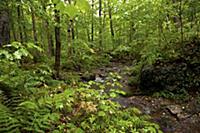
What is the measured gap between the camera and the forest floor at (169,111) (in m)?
5.94

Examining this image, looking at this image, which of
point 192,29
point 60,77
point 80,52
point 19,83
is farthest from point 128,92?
point 19,83

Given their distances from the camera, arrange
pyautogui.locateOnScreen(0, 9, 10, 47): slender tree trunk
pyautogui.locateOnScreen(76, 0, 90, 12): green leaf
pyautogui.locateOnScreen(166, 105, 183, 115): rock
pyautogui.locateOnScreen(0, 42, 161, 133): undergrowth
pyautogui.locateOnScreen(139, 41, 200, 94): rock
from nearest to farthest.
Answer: pyautogui.locateOnScreen(76, 0, 90, 12): green leaf, pyautogui.locateOnScreen(0, 42, 161, 133): undergrowth, pyautogui.locateOnScreen(0, 9, 10, 47): slender tree trunk, pyautogui.locateOnScreen(166, 105, 183, 115): rock, pyautogui.locateOnScreen(139, 41, 200, 94): rock

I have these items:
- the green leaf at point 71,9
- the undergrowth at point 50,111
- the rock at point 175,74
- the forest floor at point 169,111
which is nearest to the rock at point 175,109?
the forest floor at point 169,111

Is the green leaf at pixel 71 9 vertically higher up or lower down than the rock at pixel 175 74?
higher up

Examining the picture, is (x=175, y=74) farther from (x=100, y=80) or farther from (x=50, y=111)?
(x=50, y=111)

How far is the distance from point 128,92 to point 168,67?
5.08 ft

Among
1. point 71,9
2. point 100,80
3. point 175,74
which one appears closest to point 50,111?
point 71,9

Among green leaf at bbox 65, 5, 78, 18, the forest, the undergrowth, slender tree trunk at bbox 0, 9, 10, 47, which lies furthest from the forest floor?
green leaf at bbox 65, 5, 78, 18

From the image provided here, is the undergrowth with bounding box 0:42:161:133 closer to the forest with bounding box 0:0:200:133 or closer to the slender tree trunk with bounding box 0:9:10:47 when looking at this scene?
→ the forest with bounding box 0:0:200:133

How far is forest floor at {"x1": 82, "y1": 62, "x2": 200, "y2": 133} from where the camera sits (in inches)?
234

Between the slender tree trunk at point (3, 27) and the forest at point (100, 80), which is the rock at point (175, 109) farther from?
the slender tree trunk at point (3, 27)

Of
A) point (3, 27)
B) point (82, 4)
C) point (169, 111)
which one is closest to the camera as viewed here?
point (82, 4)

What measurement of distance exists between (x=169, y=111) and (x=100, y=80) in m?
3.45

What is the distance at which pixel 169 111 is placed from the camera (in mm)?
6801
